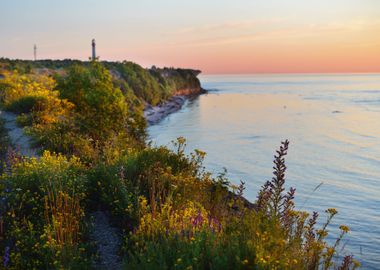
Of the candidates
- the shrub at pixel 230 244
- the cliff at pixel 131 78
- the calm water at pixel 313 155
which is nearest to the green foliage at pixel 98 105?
the calm water at pixel 313 155

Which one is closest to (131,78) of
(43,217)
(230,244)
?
(43,217)

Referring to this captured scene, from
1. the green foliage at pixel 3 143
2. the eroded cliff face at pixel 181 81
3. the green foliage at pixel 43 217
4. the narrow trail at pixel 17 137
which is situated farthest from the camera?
the eroded cliff face at pixel 181 81

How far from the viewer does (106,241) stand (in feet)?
21.3

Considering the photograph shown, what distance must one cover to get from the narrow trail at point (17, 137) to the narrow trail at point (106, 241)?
15.5ft

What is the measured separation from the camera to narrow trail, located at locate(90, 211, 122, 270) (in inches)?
232

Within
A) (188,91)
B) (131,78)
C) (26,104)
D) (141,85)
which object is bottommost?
(26,104)

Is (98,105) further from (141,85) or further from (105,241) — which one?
(141,85)

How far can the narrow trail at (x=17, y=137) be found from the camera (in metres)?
11.4

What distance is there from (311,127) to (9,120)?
23.2 m

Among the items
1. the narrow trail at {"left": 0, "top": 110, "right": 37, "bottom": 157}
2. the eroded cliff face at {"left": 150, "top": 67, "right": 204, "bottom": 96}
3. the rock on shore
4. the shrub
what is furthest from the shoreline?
the shrub

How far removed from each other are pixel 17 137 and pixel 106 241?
8085 millimetres

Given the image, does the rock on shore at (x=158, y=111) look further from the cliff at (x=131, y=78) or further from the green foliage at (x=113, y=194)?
the green foliage at (x=113, y=194)

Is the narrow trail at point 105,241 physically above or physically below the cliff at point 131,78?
→ below

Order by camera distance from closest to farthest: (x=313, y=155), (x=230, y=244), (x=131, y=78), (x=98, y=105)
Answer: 1. (x=230, y=244)
2. (x=98, y=105)
3. (x=313, y=155)
4. (x=131, y=78)
